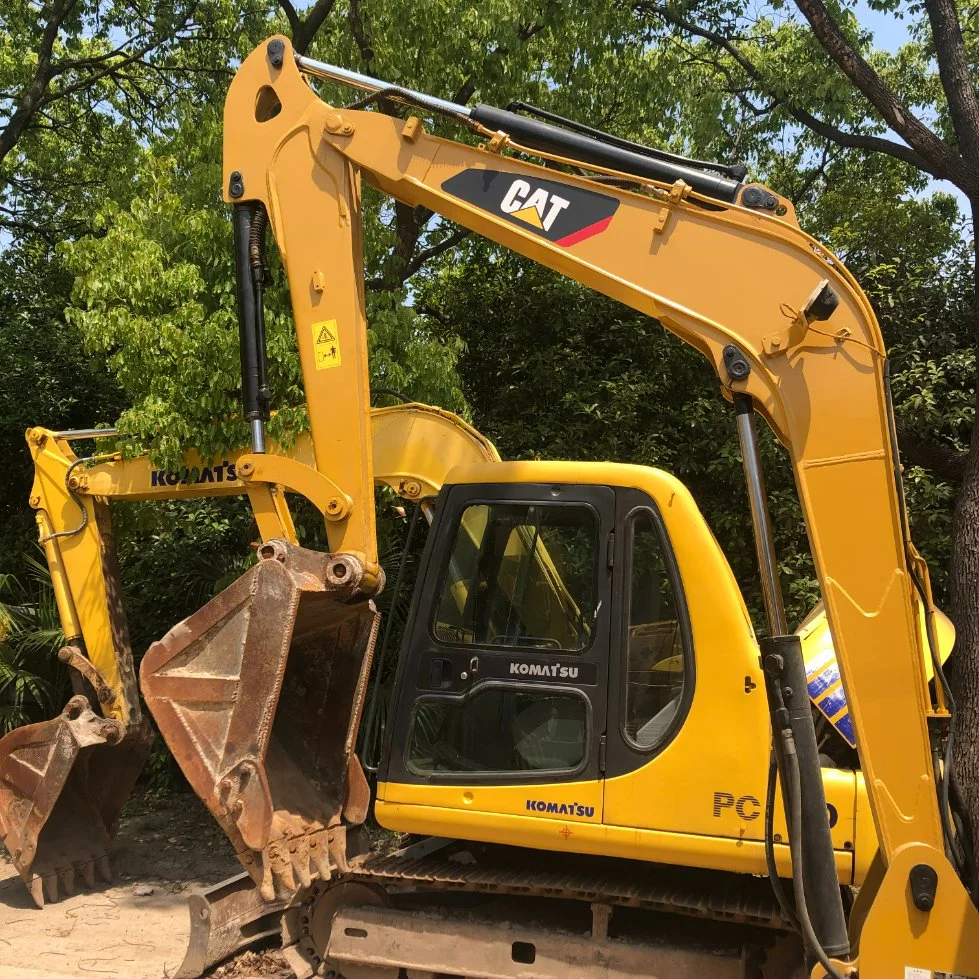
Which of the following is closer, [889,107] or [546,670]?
[546,670]


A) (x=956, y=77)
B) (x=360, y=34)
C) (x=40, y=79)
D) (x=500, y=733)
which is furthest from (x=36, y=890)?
(x=40, y=79)

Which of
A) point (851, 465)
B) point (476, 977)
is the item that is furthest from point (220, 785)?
point (851, 465)

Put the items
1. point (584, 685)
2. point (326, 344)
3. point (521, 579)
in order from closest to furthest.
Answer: point (584, 685) → point (521, 579) → point (326, 344)

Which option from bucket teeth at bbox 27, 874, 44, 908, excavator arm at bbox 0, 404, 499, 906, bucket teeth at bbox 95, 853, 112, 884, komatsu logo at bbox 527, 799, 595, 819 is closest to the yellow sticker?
excavator arm at bbox 0, 404, 499, 906

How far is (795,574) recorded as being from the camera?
8.70m

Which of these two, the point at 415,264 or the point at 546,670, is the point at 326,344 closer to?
the point at 546,670

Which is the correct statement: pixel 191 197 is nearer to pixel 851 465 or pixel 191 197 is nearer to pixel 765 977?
pixel 851 465

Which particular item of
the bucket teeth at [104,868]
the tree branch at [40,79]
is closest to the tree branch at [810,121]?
the tree branch at [40,79]

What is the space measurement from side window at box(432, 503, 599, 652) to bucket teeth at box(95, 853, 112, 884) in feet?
13.0

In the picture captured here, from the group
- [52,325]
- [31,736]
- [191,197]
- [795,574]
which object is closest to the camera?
[31,736]

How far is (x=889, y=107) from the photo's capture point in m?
7.68

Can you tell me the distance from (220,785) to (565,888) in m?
1.54

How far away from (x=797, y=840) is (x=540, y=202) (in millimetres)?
2644

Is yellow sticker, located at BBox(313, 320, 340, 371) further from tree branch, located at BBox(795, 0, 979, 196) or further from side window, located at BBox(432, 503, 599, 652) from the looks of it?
tree branch, located at BBox(795, 0, 979, 196)
